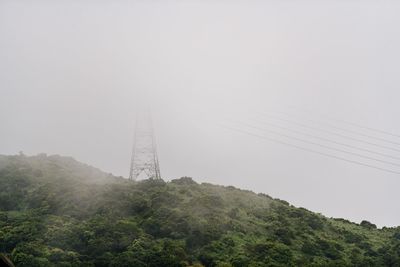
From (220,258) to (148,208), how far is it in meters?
15.1

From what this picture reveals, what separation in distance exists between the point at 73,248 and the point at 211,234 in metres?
15.2

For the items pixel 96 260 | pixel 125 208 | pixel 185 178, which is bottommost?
pixel 96 260

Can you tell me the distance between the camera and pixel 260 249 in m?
54.4

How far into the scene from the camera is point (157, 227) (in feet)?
191

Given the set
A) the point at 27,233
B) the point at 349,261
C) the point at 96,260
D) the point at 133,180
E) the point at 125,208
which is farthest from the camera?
the point at 133,180

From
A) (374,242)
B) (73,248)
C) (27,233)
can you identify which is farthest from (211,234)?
(374,242)

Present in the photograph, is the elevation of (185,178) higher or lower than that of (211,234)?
higher

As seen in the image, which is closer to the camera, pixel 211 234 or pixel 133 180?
pixel 211 234

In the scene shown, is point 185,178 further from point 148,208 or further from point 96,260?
point 96,260

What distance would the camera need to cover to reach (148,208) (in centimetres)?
6356

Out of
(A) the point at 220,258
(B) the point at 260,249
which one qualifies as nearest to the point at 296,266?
(B) the point at 260,249

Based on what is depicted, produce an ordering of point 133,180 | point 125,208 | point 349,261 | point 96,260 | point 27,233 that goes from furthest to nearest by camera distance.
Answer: point 133,180, point 125,208, point 349,261, point 27,233, point 96,260

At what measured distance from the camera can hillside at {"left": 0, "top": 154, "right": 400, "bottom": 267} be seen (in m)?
51.4

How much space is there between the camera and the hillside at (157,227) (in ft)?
169
